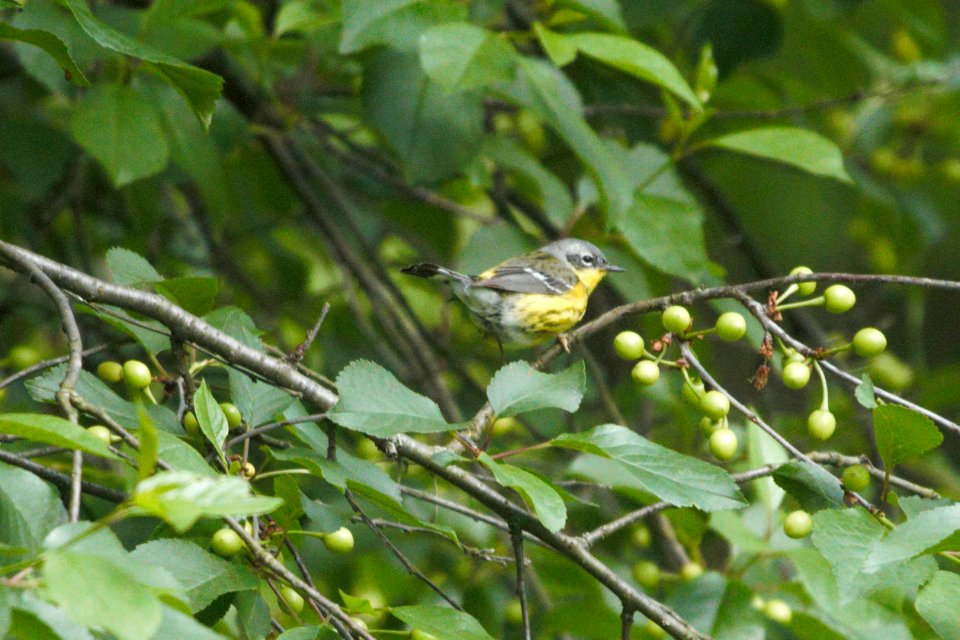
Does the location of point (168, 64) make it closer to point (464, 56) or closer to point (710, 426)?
point (464, 56)

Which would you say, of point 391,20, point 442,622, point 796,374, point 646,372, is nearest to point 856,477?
point 796,374

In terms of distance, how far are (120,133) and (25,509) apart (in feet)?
5.07

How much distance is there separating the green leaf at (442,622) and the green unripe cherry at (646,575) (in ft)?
5.21

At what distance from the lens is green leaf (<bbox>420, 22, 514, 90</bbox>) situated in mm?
2613

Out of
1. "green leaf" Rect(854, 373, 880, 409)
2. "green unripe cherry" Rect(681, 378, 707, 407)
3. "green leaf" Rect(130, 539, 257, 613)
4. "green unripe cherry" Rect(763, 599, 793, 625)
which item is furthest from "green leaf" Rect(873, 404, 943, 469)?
"green unripe cherry" Rect(763, 599, 793, 625)

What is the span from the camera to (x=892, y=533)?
157 centimetres

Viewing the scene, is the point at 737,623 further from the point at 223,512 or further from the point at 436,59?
the point at 223,512

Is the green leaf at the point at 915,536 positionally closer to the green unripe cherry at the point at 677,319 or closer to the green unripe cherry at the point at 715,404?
the green unripe cherry at the point at 715,404

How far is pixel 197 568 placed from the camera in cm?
159

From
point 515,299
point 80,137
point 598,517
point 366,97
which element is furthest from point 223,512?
point 598,517

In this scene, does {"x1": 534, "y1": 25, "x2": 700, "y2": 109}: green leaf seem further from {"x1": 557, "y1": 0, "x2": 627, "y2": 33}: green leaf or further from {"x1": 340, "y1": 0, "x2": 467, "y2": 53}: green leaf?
{"x1": 340, "y1": 0, "x2": 467, "y2": 53}: green leaf

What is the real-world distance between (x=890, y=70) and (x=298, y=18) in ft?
8.16

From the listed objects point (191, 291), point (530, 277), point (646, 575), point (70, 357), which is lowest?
point (646, 575)

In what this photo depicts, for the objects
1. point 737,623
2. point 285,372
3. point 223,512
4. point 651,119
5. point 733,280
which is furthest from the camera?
point 733,280
